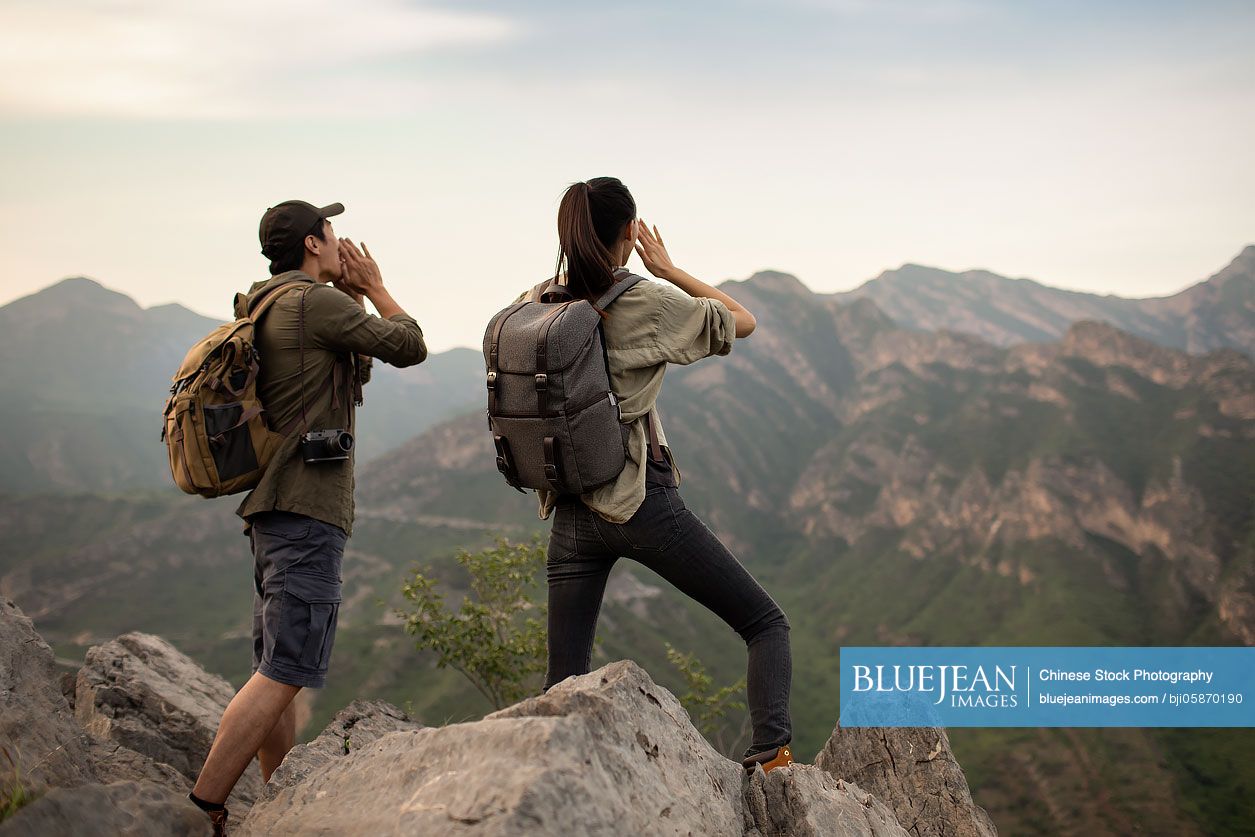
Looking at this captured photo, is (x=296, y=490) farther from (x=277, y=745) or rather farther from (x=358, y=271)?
(x=277, y=745)

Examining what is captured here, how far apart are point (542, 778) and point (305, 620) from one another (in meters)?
1.72

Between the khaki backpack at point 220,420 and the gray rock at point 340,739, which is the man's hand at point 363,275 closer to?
the khaki backpack at point 220,420

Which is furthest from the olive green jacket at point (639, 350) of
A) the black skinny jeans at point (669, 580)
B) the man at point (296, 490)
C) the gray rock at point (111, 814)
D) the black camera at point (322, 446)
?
the gray rock at point (111, 814)

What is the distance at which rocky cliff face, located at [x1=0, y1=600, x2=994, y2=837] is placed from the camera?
343 cm

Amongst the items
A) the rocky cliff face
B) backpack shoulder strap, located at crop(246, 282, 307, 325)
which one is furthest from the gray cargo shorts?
backpack shoulder strap, located at crop(246, 282, 307, 325)

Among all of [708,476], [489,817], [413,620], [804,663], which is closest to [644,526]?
[489,817]

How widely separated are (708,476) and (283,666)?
19051 centimetres

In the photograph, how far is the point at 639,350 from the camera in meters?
4.19

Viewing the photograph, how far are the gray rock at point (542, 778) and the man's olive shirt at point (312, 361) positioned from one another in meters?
1.27

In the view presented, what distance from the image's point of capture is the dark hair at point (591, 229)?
418cm

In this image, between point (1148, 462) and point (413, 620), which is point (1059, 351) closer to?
point (1148, 462)

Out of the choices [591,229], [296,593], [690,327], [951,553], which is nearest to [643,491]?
[690,327]

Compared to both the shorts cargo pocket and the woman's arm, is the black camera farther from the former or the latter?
the woman's arm

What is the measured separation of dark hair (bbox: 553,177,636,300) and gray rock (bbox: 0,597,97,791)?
3.29 meters
